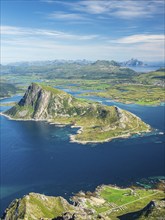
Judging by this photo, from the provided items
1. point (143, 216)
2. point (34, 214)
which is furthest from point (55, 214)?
point (143, 216)

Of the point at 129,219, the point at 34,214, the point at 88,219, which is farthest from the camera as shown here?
the point at 129,219

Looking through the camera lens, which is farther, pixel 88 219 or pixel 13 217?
pixel 13 217

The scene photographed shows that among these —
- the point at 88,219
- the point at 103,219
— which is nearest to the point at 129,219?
the point at 103,219

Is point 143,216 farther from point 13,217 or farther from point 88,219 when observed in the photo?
point 13,217

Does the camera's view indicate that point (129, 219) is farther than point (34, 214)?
Yes

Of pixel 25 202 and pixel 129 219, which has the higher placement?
pixel 25 202

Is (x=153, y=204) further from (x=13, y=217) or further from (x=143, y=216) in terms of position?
(x=13, y=217)

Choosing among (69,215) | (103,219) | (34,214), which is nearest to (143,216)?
(103,219)

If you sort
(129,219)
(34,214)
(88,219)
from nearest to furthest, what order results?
(88,219) → (34,214) → (129,219)
